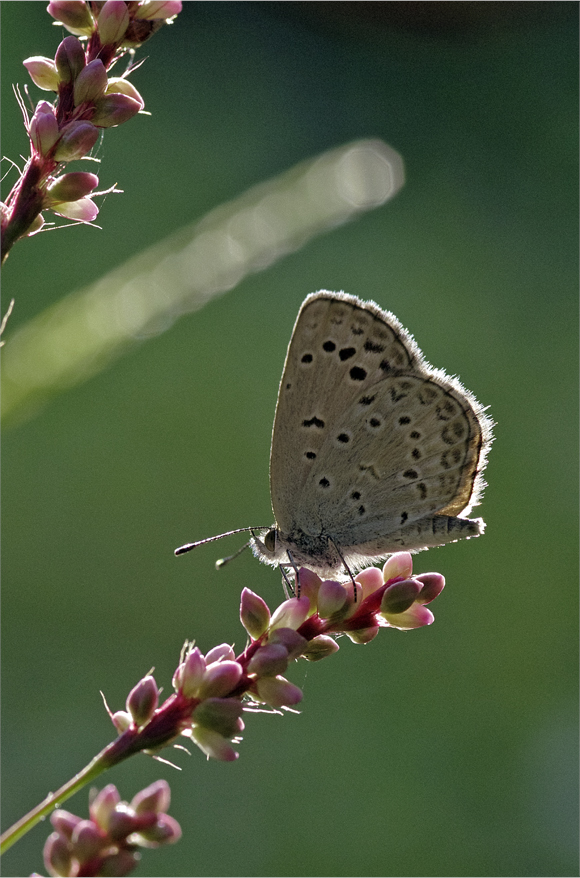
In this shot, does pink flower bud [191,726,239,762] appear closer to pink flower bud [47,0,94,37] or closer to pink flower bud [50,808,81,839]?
pink flower bud [50,808,81,839]

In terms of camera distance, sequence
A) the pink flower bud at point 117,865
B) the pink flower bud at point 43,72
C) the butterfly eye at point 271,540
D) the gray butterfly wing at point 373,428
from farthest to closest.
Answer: the butterfly eye at point 271,540, the gray butterfly wing at point 373,428, the pink flower bud at point 43,72, the pink flower bud at point 117,865

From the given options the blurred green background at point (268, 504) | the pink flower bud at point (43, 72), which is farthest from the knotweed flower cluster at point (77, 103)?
the blurred green background at point (268, 504)

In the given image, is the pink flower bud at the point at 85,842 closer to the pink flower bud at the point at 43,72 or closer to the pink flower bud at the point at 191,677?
the pink flower bud at the point at 191,677

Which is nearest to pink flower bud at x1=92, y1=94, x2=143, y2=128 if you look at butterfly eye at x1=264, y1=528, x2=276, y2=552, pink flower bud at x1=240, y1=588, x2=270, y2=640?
pink flower bud at x1=240, y1=588, x2=270, y2=640

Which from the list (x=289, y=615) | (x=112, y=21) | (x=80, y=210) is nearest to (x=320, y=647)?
(x=289, y=615)

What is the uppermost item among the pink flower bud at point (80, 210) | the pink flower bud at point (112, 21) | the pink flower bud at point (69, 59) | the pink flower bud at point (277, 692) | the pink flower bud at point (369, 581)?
the pink flower bud at point (112, 21)

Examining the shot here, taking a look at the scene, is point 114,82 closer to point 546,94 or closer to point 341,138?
point 341,138

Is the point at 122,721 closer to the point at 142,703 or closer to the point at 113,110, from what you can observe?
the point at 142,703
